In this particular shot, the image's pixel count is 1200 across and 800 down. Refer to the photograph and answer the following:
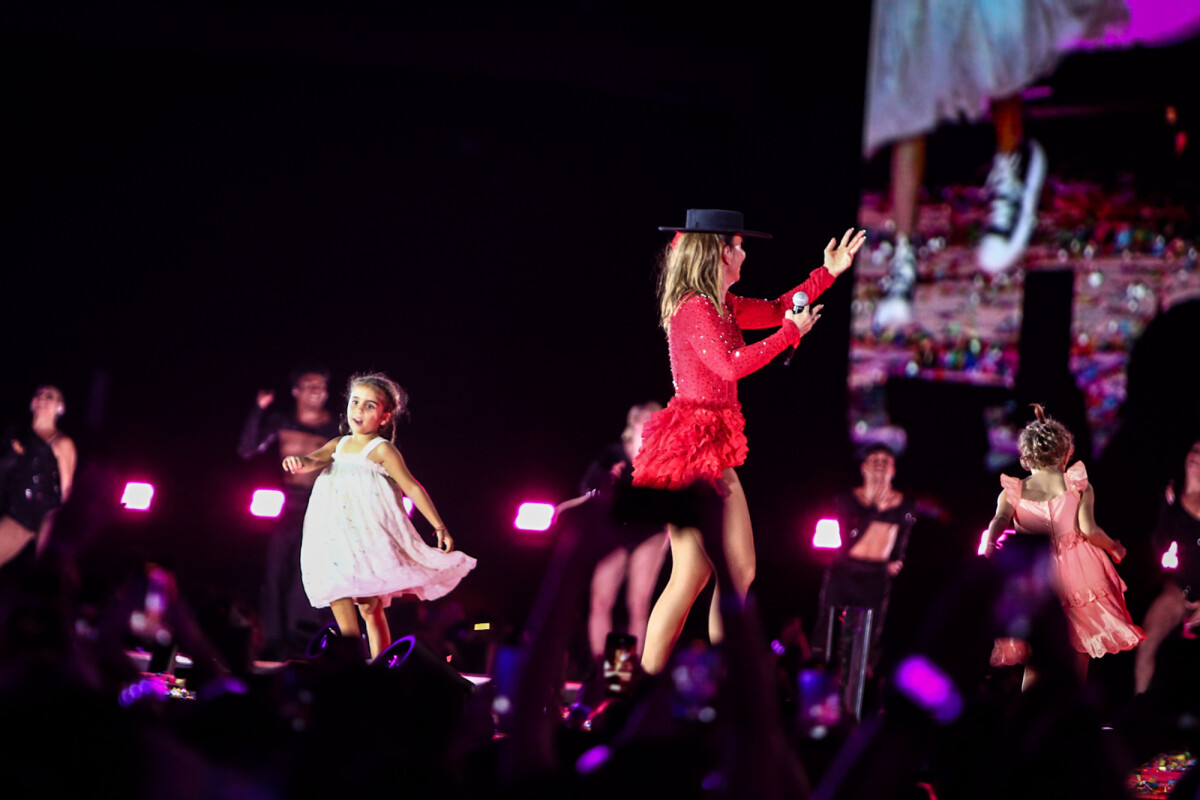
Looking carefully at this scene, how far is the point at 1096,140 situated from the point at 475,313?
3993mm

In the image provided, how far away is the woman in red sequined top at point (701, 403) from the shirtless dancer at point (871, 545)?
2849mm

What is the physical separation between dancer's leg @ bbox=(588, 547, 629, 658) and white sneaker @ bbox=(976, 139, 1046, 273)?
2.86m

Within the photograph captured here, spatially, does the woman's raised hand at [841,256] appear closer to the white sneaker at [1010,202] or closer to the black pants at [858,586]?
the white sneaker at [1010,202]

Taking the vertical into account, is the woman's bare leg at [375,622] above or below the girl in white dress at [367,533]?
below

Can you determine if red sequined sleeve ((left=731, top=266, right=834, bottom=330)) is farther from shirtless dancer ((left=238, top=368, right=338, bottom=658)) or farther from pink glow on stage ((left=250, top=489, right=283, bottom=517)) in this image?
pink glow on stage ((left=250, top=489, right=283, bottom=517))

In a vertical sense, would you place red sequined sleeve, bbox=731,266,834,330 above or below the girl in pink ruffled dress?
above

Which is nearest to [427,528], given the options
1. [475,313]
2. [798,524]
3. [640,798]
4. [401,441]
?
[401,441]

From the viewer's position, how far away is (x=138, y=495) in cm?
809

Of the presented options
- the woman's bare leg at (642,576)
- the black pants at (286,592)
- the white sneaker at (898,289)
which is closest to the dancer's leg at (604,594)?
the woman's bare leg at (642,576)

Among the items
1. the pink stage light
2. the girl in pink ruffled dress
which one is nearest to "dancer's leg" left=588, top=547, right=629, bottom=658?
the girl in pink ruffled dress

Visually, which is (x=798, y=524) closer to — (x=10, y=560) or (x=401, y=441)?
(x=401, y=441)

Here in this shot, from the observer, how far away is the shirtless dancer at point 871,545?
7.50 m

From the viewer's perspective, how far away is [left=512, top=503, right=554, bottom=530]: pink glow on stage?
25.7 ft

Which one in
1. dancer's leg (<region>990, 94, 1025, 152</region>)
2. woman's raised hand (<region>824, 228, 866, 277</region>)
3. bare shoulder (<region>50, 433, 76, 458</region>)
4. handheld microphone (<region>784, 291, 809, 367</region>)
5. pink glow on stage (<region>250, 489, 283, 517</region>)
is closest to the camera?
handheld microphone (<region>784, 291, 809, 367</region>)
